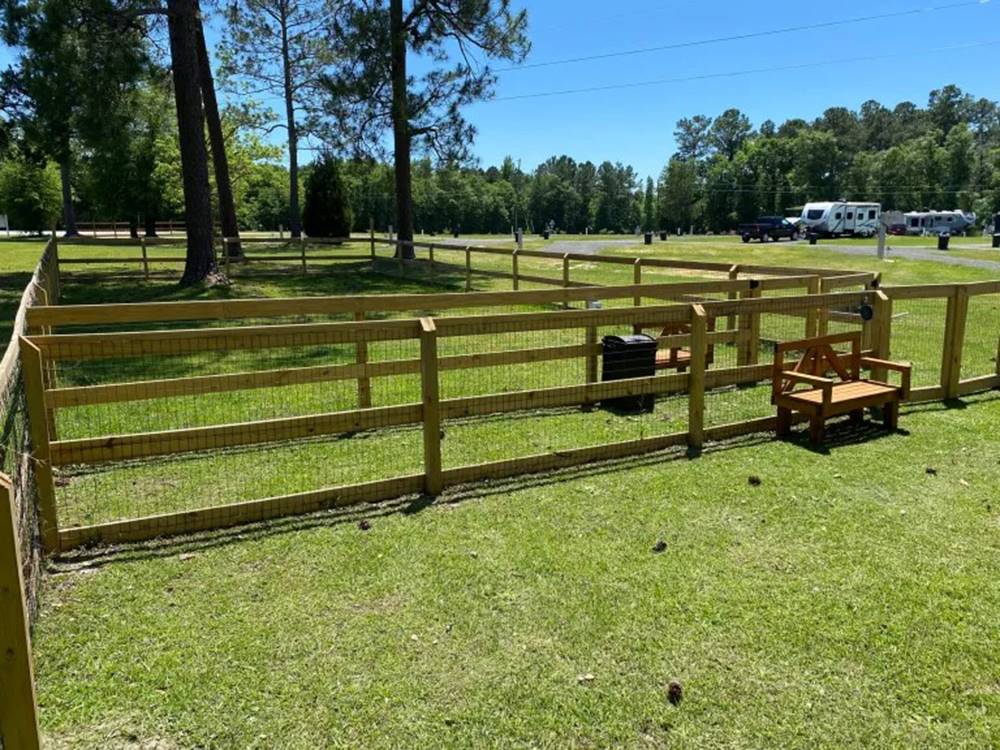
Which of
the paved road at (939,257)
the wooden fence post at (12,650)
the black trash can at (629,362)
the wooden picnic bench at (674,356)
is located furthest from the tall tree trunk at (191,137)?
the paved road at (939,257)

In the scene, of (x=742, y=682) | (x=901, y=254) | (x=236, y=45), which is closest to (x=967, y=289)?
(x=742, y=682)

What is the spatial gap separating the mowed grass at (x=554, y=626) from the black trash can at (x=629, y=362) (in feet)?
7.48

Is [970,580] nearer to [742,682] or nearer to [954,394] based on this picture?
[742,682]

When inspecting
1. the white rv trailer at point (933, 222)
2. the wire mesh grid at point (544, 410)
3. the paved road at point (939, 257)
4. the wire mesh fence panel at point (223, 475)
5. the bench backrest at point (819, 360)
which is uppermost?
the white rv trailer at point (933, 222)

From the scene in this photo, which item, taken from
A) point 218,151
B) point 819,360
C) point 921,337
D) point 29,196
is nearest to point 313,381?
point 819,360

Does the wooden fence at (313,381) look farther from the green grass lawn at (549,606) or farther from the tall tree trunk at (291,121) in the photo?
the tall tree trunk at (291,121)

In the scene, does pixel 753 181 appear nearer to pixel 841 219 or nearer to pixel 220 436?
pixel 841 219

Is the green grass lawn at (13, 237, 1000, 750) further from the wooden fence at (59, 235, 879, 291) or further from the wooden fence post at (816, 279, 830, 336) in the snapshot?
A: the wooden fence at (59, 235, 879, 291)

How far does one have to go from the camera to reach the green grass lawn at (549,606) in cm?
287

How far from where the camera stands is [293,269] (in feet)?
75.4

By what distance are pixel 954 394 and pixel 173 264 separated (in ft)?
79.9

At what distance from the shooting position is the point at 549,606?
369cm

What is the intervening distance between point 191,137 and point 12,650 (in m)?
16.8

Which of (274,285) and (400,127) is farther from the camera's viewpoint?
(400,127)
